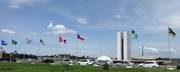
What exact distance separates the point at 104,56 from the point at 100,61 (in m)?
3.49

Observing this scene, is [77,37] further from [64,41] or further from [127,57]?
[127,57]

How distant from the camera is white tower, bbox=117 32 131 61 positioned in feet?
521

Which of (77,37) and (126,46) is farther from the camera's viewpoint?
(126,46)

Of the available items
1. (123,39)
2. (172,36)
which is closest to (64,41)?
(172,36)

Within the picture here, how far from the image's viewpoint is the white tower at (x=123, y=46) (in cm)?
15875

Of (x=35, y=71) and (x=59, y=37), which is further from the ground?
(x=59, y=37)

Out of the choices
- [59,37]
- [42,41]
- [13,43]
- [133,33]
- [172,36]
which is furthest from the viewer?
[13,43]

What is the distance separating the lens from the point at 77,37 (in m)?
86.6

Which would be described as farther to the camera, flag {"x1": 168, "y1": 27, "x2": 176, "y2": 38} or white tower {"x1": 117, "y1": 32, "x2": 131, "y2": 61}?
white tower {"x1": 117, "y1": 32, "x2": 131, "y2": 61}

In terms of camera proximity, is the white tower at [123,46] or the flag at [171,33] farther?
the white tower at [123,46]

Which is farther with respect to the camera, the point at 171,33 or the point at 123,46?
the point at 123,46

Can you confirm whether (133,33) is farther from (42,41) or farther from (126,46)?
(126,46)

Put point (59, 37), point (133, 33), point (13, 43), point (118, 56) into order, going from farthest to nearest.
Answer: point (118, 56) < point (13, 43) < point (59, 37) < point (133, 33)

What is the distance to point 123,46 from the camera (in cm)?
16325
